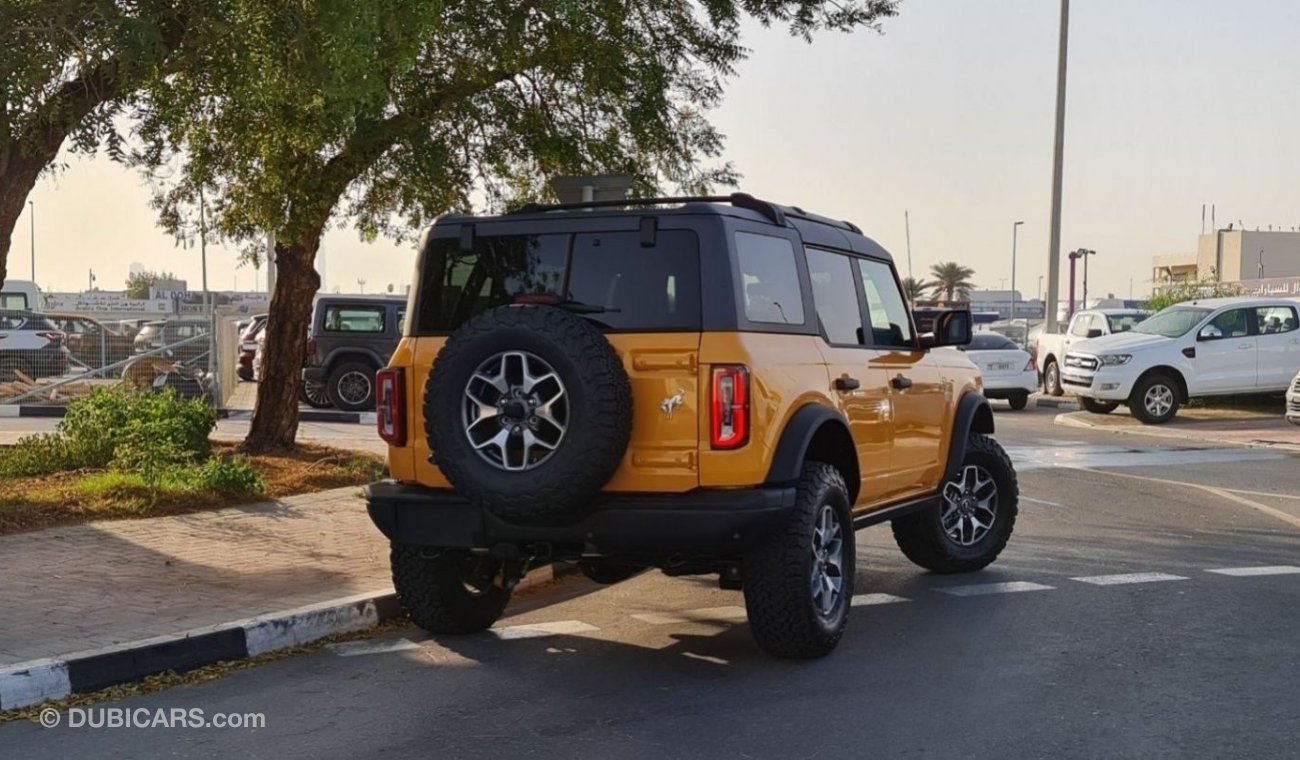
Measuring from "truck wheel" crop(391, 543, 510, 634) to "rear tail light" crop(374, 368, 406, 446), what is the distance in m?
0.53

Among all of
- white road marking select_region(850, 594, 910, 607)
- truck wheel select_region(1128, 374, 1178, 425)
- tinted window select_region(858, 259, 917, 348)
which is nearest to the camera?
tinted window select_region(858, 259, 917, 348)

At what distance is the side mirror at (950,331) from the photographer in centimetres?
813

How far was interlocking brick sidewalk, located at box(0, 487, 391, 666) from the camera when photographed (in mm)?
6723

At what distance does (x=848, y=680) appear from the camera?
609 centimetres

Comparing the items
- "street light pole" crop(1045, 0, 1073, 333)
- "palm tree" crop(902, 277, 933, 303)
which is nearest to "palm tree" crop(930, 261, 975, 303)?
"palm tree" crop(902, 277, 933, 303)

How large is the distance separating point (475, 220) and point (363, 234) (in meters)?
8.93

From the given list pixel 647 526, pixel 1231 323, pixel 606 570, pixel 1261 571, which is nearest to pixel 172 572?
pixel 606 570

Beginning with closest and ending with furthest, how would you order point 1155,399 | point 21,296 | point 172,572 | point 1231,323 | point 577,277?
point 577,277, point 172,572, point 1155,399, point 1231,323, point 21,296

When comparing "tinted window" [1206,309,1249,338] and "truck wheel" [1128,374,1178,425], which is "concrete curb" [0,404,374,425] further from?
"tinted window" [1206,309,1249,338]

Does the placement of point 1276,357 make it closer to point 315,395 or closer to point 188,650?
point 315,395

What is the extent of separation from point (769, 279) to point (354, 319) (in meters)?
17.3

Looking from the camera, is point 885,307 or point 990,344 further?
point 990,344

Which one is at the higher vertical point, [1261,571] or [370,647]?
[1261,571]

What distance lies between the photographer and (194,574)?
8.10 metres
